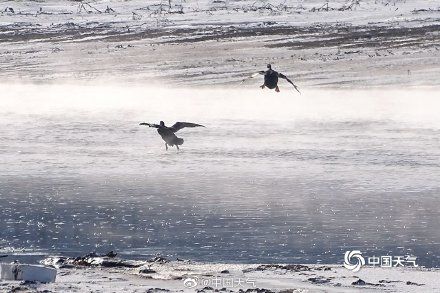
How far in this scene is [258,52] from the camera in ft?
122

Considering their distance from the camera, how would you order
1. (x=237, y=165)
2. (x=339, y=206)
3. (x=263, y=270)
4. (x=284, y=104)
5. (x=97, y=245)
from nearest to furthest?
(x=263, y=270) → (x=97, y=245) → (x=339, y=206) → (x=237, y=165) → (x=284, y=104)

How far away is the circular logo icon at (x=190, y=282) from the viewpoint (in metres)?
10.5

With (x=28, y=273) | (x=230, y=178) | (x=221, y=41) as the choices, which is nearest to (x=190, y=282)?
(x=28, y=273)

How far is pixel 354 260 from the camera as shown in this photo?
1205cm

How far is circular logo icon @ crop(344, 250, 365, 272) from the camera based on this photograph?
37.2 ft

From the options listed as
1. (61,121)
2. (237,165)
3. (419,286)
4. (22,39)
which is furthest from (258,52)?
(419,286)

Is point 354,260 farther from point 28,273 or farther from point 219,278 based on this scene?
point 28,273

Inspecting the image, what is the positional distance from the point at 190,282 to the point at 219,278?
351 mm

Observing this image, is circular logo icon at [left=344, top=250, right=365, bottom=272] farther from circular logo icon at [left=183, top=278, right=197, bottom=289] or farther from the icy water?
circular logo icon at [left=183, top=278, right=197, bottom=289]

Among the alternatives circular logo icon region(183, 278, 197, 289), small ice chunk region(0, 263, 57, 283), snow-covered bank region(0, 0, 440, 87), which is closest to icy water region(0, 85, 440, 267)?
circular logo icon region(183, 278, 197, 289)

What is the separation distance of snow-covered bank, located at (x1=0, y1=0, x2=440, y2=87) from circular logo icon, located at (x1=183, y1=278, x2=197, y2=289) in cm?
1957

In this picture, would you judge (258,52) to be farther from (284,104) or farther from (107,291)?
(107,291)

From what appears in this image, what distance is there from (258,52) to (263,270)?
86.4 feet

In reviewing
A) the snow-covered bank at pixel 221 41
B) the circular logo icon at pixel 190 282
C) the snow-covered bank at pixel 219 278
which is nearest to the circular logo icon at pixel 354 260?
the snow-covered bank at pixel 219 278
